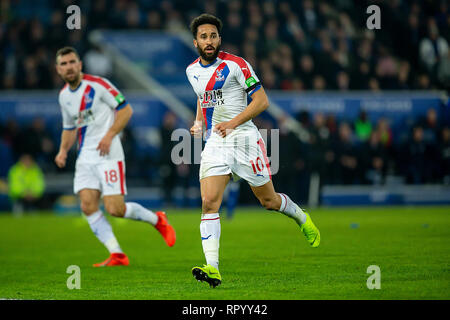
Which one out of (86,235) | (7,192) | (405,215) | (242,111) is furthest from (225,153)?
(7,192)

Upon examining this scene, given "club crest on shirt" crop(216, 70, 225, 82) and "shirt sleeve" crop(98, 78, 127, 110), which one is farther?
"shirt sleeve" crop(98, 78, 127, 110)

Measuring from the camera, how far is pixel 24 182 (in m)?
20.7

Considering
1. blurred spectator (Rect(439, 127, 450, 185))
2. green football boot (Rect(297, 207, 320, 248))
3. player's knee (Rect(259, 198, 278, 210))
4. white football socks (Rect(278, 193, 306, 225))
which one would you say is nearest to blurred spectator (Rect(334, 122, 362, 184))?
blurred spectator (Rect(439, 127, 450, 185))

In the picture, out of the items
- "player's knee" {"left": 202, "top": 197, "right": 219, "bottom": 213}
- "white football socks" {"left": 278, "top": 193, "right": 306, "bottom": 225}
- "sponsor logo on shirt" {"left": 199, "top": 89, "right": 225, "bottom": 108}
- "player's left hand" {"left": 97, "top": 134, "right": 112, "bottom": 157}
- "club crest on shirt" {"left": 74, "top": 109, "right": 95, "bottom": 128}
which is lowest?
"white football socks" {"left": 278, "top": 193, "right": 306, "bottom": 225}

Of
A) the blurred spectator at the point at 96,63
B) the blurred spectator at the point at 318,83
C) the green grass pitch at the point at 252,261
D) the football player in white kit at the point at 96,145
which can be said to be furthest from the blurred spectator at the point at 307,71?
the football player in white kit at the point at 96,145

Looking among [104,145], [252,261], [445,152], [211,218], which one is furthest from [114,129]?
[445,152]

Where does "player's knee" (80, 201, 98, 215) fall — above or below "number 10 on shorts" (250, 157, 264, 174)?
below

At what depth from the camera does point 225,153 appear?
7.69m

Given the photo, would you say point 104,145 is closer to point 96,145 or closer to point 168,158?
point 96,145

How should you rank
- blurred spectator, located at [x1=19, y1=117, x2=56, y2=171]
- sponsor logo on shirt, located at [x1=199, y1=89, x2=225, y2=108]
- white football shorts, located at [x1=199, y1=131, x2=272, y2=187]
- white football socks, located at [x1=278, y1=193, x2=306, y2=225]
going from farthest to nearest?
blurred spectator, located at [x1=19, y1=117, x2=56, y2=171] → white football socks, located at [x1=278, y1=193, x2=306, y2=225] → sponsor logo on shirt, located at [x1=199, y1=89, x2=225, y2=108] → white football shorts, located at [x1=199, y1=131, x2=272, y2=187]

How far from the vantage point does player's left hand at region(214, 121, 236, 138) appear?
741 cm

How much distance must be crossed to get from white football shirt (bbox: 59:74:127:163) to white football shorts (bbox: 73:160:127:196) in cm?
11

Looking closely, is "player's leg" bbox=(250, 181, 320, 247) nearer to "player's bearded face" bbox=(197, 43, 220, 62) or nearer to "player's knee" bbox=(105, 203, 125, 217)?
"player's bearded face" bbox=(197, 43, 220, 62)
